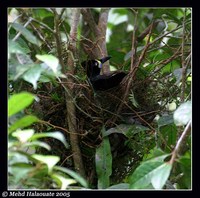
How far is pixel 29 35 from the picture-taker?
4.52 feet

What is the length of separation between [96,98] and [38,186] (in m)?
0.66

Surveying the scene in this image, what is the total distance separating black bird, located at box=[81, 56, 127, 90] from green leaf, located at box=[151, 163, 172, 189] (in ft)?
2.23

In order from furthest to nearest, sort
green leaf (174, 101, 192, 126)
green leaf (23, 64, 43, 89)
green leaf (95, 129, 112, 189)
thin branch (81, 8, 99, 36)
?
thin branch (81, 8, 99, 36) < green leaf (95, 129, 112, 189) < green leaf (174, 101, 192, 126) < green leaf (23, 64, 43, 89)

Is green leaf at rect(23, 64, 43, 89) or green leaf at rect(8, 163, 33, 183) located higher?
green leaf at rect(23, 64, 43, 89)

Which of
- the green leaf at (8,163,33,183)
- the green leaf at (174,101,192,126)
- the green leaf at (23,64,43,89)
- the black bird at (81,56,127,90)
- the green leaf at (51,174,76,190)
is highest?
the black bird at (81,56,127,90)

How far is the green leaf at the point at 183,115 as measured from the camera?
1.30 metres

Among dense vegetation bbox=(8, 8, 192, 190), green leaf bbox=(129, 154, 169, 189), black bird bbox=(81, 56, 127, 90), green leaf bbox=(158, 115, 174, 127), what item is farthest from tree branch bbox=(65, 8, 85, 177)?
green leaf bbox=(129, 154, 169, 189)

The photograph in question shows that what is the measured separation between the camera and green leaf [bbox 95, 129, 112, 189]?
5.33ft

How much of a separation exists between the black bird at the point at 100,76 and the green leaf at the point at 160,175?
0.68 meters

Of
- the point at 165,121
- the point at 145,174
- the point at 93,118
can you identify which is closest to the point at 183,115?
the point at 145,174

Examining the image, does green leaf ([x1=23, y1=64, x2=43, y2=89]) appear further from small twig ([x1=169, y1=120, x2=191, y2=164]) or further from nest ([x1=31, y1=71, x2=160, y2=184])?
nest ([x1=31, y1=71, x2=160, y2=184])

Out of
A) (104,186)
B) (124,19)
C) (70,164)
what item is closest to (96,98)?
(70,164)

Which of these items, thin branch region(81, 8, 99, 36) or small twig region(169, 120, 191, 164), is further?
thin branch region(81, 8, 99, 36)
